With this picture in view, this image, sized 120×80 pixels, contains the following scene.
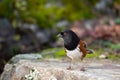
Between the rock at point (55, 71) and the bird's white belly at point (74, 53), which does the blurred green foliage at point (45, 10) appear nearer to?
the rock at point (55, 71)

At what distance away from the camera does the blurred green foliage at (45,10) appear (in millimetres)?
10578

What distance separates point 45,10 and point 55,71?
632cm

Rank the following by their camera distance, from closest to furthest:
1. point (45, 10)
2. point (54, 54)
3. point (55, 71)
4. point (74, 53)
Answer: point (74, 53), point (55, 71), point (54, 54), point (45, 10)

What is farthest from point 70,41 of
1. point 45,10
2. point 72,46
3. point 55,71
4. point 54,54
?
point 45,10

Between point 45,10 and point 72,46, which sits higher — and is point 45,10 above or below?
above

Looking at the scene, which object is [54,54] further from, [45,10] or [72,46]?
[45,10]

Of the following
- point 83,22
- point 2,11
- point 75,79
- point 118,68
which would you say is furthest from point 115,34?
point 75,79

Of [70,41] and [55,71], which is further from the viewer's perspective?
[55,71]

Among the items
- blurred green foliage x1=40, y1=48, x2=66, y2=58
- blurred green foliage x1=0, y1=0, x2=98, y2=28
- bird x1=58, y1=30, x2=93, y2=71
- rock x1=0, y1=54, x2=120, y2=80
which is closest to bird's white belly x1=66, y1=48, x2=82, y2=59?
bird x1=58, y1=30, x2=93, y2=71

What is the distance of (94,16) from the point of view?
1227 cm

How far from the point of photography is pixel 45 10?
12.0 m

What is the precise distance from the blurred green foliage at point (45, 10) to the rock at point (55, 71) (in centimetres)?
378

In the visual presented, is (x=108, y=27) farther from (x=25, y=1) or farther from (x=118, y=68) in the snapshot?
(x=118, y=68)

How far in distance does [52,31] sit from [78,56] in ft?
18.9
